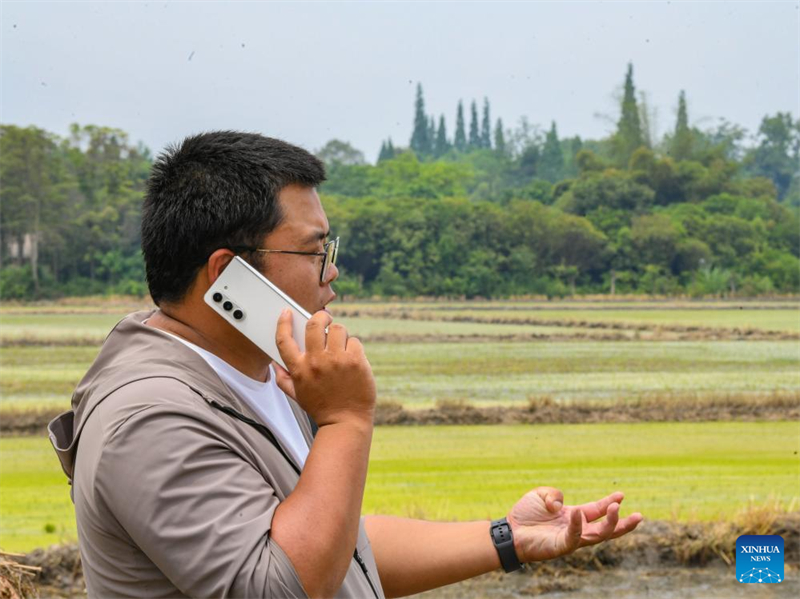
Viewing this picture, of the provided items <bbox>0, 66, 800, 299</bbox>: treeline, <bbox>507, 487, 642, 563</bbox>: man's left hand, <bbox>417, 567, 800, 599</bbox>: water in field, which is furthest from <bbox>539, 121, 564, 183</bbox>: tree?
<bbox>507, 487, 642, 563</bbox>: man's left hand

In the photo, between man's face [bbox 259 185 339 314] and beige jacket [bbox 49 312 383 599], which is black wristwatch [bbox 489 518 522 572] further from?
man's face [bbox 259 185 339 314]

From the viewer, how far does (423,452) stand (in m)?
8.66

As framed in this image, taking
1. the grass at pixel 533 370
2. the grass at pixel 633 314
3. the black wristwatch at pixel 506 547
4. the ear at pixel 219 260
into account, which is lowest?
the grass at pixel 533 370

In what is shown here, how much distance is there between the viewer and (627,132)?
1296cm

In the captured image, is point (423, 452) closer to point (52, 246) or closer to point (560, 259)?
point (560, 259)

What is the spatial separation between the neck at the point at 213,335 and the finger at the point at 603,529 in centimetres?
60

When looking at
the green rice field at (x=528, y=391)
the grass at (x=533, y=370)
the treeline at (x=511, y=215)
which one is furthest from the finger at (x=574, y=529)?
the treeline at (x=511, y=215)

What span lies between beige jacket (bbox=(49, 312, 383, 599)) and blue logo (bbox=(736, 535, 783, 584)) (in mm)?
4379

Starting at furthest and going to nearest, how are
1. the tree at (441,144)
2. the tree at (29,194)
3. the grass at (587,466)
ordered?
the tree at (441,144), the tree at (29,194), the grass at (587,466)

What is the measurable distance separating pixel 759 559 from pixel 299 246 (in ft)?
14.8

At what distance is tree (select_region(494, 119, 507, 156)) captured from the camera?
14367 mm

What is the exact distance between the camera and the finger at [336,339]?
1.24 metres

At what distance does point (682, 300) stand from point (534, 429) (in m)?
3.96

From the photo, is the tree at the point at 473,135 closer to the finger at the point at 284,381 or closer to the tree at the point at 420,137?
the tree at the point at 420,137
